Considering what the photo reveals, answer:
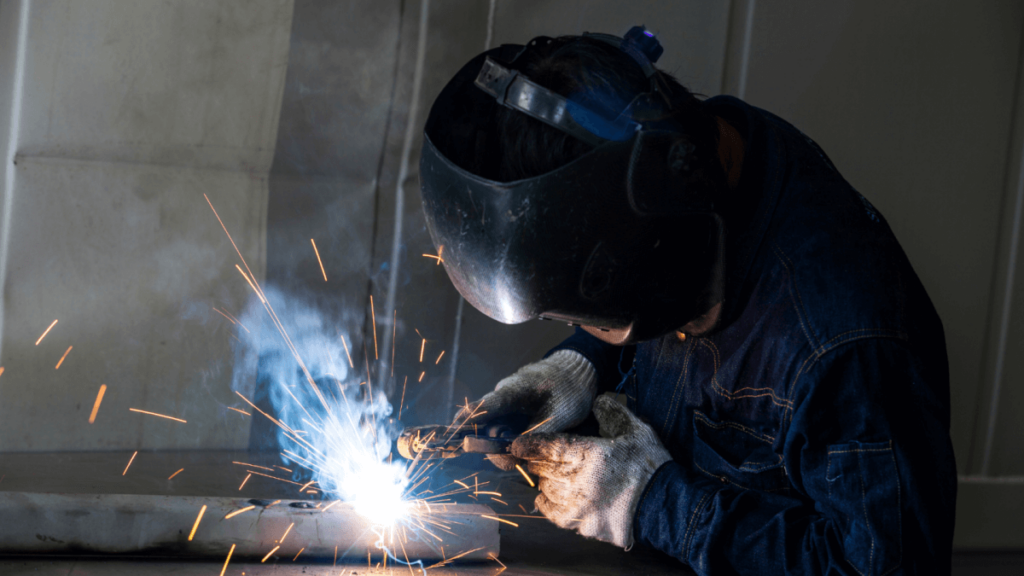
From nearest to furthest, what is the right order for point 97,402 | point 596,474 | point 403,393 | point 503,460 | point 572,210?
point 572,210
point 596,474
point 503,460
point 97,402
point 403,393

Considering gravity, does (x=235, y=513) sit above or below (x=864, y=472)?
below

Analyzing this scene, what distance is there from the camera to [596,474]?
1.45m

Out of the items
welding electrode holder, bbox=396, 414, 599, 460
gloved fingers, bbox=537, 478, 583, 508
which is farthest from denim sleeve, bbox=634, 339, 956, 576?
welding electrode holder, bbox=396, 414, 599, 460

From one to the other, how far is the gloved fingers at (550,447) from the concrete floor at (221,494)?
227 mm

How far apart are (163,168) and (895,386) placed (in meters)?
2.02

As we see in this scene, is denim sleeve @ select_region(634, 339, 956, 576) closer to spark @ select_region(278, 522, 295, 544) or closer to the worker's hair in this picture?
the worker's hair

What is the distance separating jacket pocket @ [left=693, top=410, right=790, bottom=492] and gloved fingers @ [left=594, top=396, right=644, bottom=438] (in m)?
0.14

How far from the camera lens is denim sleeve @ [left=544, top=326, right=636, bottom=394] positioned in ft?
6.63

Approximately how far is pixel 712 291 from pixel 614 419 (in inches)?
18.2

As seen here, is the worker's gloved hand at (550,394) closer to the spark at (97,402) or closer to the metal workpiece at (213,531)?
the metal workpiece at (213,531)

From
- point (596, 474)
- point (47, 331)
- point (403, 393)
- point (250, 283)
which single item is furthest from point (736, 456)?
point (47, 331)

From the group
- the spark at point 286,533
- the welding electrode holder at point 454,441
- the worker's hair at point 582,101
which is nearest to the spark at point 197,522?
the spark at point 286,533

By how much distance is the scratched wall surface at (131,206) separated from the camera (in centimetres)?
201

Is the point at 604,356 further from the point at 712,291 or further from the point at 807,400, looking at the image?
the point at 807,400
